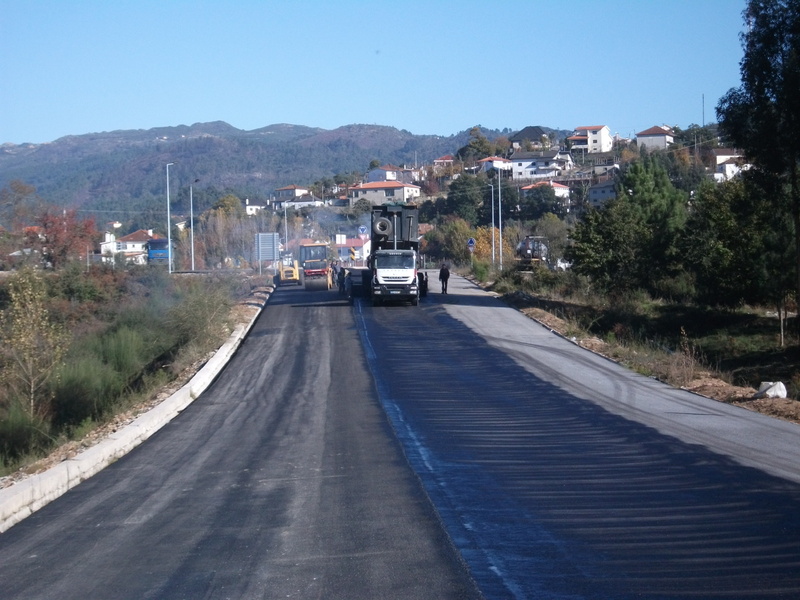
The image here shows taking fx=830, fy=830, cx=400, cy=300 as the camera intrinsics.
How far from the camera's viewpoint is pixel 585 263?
44406mm

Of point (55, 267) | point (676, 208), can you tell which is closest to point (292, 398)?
point (55, 267)

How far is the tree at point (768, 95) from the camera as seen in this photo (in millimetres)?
29234

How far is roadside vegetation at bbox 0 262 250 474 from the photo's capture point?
17.7 meters

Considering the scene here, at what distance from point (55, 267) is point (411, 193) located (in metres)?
98.6

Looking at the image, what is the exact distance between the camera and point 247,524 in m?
8.34

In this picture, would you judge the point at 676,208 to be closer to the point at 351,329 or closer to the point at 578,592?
the point at 351,329

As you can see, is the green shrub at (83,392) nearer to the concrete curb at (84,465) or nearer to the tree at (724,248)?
the concrete curb at (84,465)

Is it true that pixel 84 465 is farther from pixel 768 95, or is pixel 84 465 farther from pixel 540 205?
pixel 540 205

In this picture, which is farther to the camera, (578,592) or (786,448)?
(786,448)

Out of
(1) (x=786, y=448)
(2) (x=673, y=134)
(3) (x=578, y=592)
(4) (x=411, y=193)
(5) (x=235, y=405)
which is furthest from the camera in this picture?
(2) (x=673, y=134)

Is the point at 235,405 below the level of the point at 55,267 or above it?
below

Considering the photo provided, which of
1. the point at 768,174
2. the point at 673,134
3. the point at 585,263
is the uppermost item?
the point at 673,134

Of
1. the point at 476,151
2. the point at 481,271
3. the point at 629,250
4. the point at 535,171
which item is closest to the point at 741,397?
the point at 629,250

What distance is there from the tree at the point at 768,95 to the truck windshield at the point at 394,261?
46.1ft
